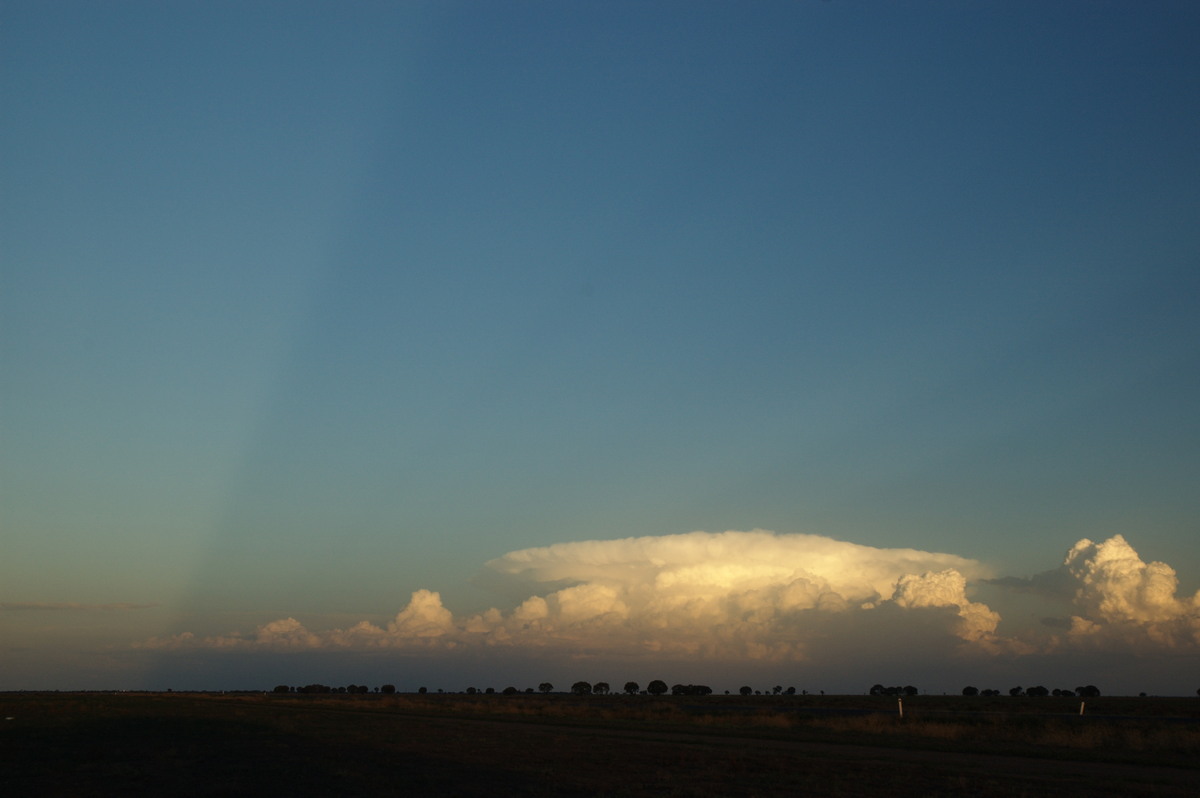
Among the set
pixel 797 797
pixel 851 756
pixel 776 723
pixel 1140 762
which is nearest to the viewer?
pixel 797 797

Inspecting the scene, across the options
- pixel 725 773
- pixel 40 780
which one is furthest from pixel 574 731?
pixel 40 780

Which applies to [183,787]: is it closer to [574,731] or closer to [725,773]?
[725,773]

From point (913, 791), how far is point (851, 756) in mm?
9438

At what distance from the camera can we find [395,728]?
4372cm

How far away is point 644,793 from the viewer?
19.6m

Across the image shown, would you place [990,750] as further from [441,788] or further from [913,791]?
[441,788]

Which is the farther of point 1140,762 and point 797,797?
point 1140,762

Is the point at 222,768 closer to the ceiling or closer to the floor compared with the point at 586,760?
closer to the ceiling

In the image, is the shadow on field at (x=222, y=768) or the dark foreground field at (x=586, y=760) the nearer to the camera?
the shadow on field at (x=222, y=768)

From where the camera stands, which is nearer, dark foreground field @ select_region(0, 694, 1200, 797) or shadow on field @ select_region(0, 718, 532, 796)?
shadow on field @ select_region(0, 718, 532, 796)

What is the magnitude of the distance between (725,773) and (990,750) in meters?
13.2

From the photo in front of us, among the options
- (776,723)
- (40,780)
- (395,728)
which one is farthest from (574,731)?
(40,780)

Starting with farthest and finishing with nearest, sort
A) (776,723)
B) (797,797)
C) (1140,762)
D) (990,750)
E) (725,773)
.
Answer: (776,723), (990,750), (1140,762), (725,773), (797,797)

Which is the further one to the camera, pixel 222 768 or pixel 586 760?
pixel 586 760
